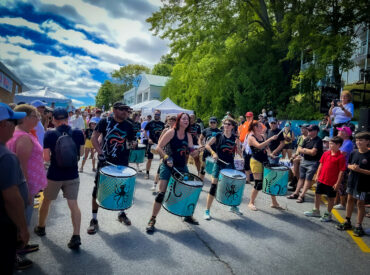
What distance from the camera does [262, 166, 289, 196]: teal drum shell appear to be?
5293 mm

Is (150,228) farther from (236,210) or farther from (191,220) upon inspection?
(236,210)

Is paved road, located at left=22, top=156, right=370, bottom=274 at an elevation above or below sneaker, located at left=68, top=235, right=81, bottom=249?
below

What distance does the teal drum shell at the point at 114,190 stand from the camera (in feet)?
12.2

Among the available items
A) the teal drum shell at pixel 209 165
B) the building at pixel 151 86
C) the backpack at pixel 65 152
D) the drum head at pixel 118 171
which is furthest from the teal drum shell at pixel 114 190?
the building at pixel 151 86

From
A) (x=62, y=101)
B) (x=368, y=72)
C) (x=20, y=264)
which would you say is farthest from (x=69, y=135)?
(x=368, y=72)

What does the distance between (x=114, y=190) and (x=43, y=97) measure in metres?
14.8

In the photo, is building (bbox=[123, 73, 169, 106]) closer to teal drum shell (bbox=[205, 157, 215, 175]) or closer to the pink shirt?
teal drum shell (bbox=[205, 157, 215, 175])

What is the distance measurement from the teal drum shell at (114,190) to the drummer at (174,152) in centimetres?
58

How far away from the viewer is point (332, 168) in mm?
5285

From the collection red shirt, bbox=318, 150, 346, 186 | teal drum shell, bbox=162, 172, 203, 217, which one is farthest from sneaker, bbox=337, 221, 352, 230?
teal drum shell, bbox=162, 172, 203, 217

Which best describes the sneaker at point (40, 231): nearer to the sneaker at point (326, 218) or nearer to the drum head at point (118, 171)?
the drum head at point (118, 171)

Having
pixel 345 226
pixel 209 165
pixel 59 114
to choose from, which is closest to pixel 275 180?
pixel 345 226

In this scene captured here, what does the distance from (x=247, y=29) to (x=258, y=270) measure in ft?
59.4

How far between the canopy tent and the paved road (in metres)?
12.9
